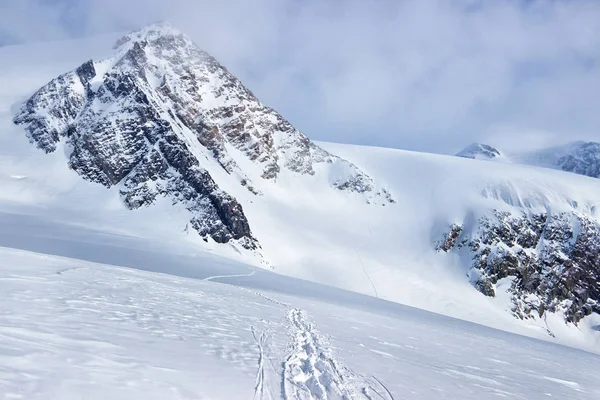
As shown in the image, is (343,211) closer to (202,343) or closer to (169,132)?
(169,132)

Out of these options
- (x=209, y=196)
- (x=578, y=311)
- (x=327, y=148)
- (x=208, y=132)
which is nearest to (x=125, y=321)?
(x=209, y=196)

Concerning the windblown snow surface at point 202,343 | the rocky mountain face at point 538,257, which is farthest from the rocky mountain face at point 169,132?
the rocky mountain face at point 538,257

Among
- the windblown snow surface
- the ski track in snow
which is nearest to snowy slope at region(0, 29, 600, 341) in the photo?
the windblown snow surface

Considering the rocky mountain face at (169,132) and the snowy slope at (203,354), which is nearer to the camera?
the snowy slope at (203,354)

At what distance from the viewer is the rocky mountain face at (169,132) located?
7975 centimetres

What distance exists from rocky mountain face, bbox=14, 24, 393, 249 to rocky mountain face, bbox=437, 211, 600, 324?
23.4 meters

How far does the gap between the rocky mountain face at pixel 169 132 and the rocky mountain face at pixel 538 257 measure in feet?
76.9

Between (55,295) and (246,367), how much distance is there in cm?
740

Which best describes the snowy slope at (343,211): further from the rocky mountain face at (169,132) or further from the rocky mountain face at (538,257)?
the rocky mountain face at (169,132)

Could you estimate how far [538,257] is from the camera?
97.7 m

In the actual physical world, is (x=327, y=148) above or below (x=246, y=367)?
above

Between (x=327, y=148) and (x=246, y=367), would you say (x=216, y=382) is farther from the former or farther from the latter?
(x=327, y=148)

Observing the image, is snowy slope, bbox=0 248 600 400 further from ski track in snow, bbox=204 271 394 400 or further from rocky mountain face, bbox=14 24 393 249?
rocky mountain face, bbox=14 24 393 249

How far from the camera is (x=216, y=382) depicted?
7.84 metres
